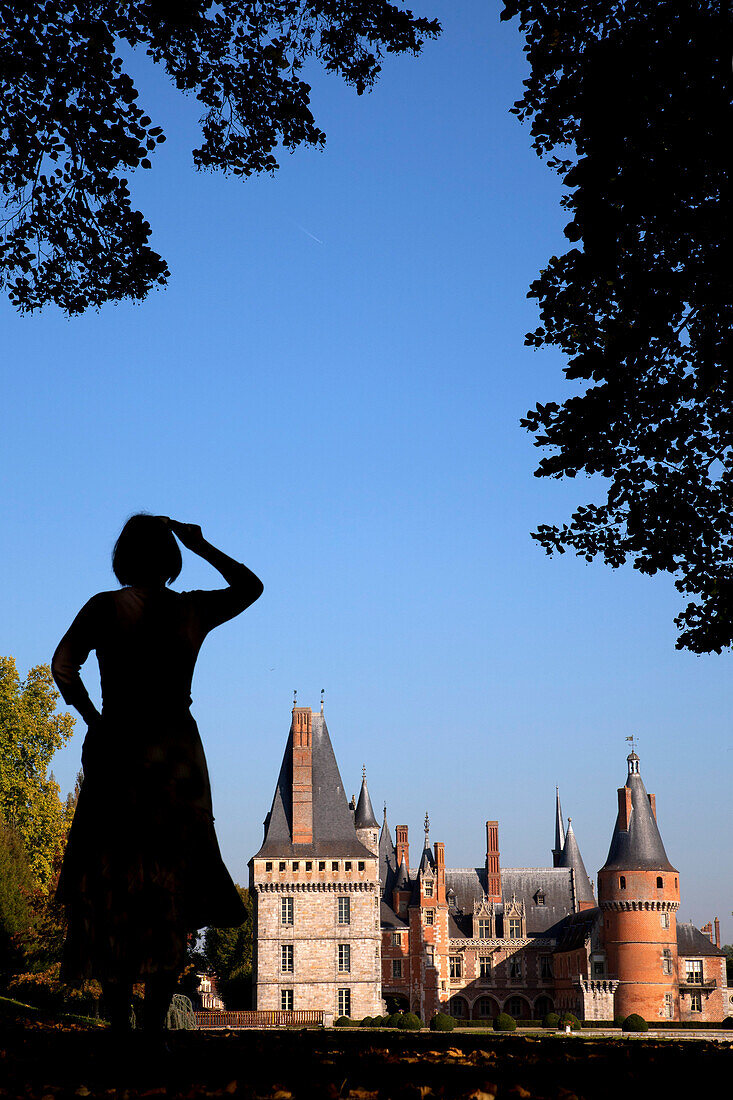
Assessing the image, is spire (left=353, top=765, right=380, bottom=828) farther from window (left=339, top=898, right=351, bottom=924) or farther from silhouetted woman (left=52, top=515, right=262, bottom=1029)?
silhouetted woman (left=52, top=515, right=262, bottom=1029)

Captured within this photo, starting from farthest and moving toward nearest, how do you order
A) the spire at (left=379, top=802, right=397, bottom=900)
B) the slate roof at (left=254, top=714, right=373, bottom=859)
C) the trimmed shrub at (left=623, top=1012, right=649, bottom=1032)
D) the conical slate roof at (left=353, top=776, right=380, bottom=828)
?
the spire at (left=379, top=802, right=397, bottom=900) < the conical slate roof at (left=353, top=776, right=380, bottom=828) < the slate roof at (left=254, top=714, right=373, bottom=859) < the trimmed shrub at (left=623, top=1012, right=649, bottom=1032)

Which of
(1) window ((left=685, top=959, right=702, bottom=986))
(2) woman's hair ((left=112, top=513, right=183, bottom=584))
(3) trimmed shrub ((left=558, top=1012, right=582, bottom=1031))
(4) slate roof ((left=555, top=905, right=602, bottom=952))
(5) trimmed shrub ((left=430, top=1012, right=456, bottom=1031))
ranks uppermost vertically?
(2) woman's hair ((left=112, top=513, right=183, bottom=584))

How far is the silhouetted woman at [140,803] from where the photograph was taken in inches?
170

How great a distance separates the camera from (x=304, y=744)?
2174 inches

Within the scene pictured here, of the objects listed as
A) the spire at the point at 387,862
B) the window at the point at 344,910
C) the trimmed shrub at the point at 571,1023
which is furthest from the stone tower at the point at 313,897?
the spire at the point at 387,862

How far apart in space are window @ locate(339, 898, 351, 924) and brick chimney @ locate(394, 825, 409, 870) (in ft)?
58.9

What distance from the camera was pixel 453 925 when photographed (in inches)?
2744

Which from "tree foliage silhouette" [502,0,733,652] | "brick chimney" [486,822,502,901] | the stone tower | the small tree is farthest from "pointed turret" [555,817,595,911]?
"tree foliage silhouette" [502,0,733,652]

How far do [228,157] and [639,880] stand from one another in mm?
55669

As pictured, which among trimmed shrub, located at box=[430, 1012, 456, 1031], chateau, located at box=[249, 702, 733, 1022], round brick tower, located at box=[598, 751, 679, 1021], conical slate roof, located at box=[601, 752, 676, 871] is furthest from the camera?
conical slate roof, located at box=[601, 752, 676, 871]

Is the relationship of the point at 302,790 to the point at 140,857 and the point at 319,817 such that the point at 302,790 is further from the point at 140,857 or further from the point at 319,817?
the point at 140,857

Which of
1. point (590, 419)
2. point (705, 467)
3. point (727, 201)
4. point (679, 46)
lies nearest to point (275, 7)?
point (679, 46)

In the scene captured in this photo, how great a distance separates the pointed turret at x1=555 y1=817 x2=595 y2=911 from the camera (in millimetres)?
71688

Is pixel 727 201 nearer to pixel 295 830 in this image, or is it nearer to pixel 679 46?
pixel 679 46
